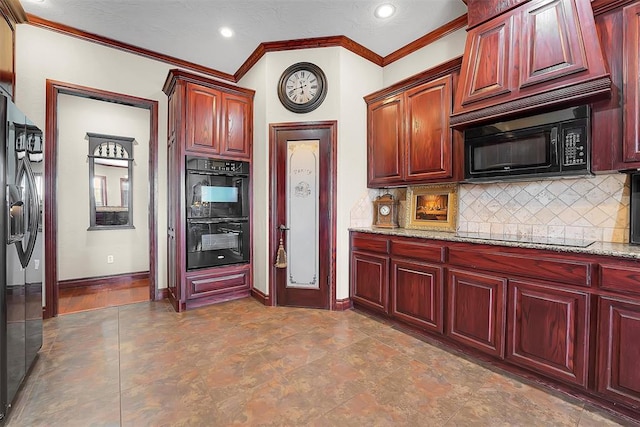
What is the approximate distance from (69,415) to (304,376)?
133 cm

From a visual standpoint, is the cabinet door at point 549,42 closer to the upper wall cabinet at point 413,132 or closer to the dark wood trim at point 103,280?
the upper wall cabinet at point 413,132

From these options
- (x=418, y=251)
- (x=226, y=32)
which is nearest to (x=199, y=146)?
(x=226, y=32)

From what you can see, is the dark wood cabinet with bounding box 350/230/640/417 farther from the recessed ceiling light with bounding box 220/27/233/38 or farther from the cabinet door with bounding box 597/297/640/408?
the recessed ceiling light with bounding box 220/27/233/38

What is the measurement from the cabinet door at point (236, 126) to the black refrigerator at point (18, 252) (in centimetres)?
167

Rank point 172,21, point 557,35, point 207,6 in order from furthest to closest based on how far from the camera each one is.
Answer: point 172,21 < point 207,6 < point 557,35

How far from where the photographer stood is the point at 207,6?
2680mm

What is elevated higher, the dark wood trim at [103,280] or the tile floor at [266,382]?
the dark wood trim at [103,280]

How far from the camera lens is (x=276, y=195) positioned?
10.9 feet

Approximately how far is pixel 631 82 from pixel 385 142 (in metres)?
1.84

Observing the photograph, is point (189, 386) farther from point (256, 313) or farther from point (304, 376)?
point (256, 313)

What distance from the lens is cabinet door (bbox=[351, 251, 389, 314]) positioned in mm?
2868

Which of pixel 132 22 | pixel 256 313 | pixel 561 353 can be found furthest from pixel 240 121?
pixel 561 353

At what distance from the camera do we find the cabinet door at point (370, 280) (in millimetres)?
2868

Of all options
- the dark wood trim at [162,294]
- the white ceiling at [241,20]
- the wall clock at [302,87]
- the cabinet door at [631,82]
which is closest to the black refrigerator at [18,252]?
the dark wood trim at [162,294]
